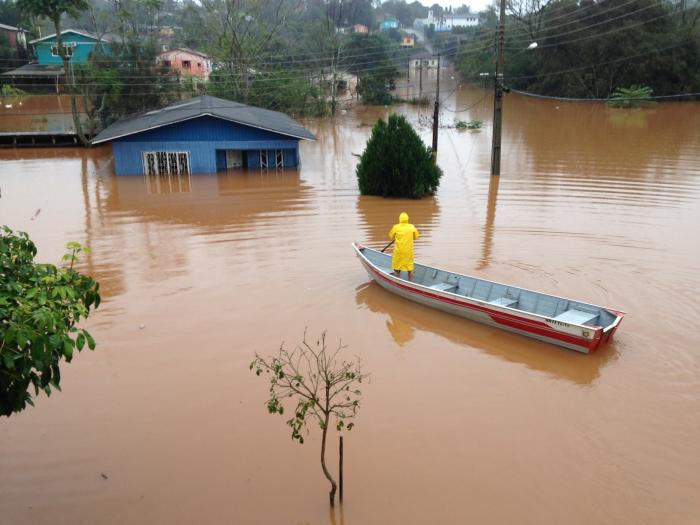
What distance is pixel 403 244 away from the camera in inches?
496

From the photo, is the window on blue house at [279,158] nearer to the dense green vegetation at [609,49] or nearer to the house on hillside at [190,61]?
the dense green vegetation at [609,49]

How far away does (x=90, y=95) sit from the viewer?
Result: 3884 cm

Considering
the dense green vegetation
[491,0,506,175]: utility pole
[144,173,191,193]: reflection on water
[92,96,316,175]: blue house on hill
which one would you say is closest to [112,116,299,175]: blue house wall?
[92,96,316,175]: blue house on hill

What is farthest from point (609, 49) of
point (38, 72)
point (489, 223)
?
point (38, 72)

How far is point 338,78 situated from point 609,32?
25.6 m

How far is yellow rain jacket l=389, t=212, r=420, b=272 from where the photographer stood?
495 inches

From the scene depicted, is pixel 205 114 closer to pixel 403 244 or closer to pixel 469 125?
pixel 403 244

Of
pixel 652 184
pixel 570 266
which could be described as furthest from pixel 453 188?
pixel 570 266

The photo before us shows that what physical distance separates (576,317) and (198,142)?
21.2m

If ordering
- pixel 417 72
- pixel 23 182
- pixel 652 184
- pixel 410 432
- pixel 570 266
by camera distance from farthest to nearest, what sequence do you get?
pixel 417 72 → pixel 23 182 → pixel 652 184 → pixel 570 266 → pixel 410 432

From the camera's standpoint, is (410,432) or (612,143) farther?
(612,143)

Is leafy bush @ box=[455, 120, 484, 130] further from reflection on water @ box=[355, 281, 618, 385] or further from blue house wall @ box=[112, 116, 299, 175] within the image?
reflection on water @ box=[355, 281, 618, 385]

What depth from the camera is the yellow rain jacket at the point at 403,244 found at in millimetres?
12570

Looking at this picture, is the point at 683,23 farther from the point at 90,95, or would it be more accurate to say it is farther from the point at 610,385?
the point at 610,385
